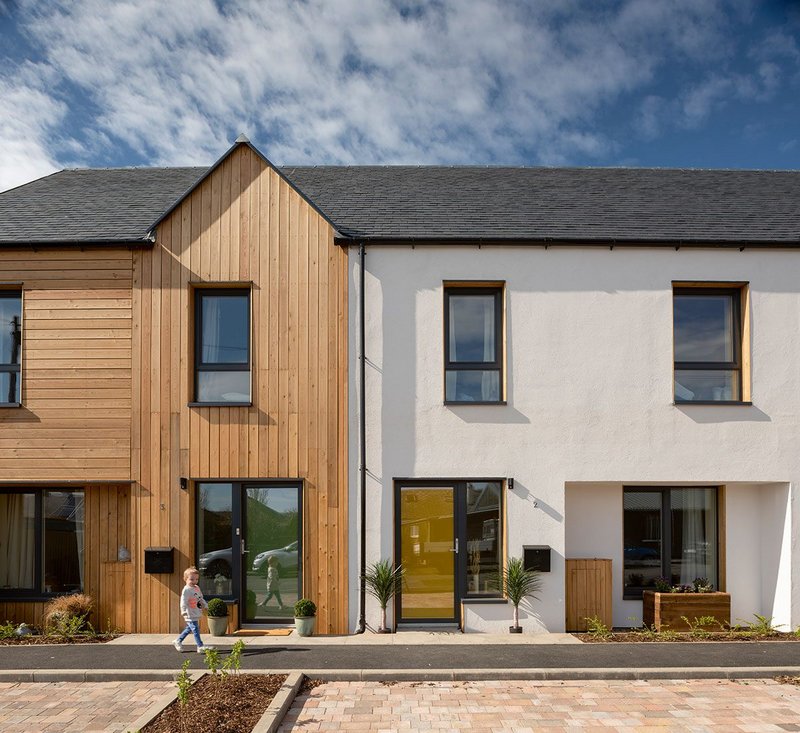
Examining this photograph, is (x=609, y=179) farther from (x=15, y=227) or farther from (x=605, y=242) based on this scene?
(x=15, y=227)

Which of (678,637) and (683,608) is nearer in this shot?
(678,637)

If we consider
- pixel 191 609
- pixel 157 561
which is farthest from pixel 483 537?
pixel 157 561

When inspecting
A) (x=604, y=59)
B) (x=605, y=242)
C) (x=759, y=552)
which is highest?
(x=604, y=59)

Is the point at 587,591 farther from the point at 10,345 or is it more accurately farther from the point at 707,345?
the point at 10,345

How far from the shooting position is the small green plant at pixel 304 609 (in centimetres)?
964

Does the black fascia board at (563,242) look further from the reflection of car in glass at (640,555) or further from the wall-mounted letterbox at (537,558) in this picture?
the reflection of car in glass at (640,555)

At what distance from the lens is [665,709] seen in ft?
22.4

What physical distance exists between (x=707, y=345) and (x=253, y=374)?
757cm

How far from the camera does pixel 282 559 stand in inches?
401

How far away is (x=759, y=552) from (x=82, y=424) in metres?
11.3

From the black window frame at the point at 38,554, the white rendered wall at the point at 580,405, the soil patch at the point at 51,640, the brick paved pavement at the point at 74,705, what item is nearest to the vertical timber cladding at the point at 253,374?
the white rendered wall at the point at 580,405

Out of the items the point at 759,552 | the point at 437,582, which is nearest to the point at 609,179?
the point at 759,552

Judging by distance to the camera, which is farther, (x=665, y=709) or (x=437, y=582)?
(x=437, y=582)

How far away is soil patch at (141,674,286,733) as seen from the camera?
234 inches
